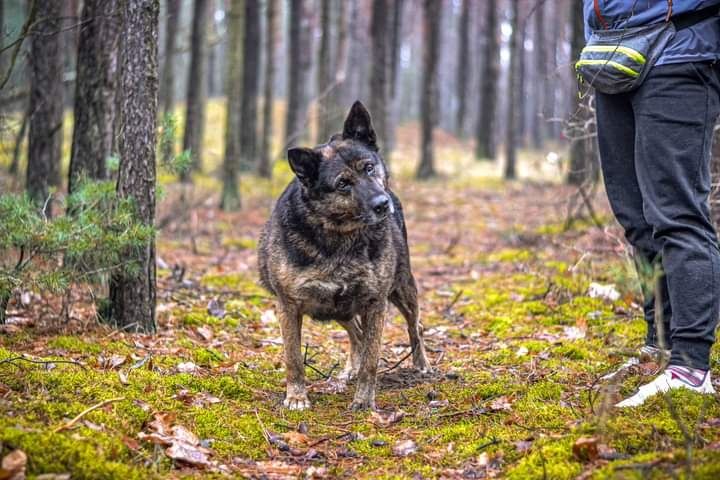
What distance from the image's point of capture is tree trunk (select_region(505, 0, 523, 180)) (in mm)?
23062

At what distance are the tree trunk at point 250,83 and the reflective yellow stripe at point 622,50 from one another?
15.0 metres

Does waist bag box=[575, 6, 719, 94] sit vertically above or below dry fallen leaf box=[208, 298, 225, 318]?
above

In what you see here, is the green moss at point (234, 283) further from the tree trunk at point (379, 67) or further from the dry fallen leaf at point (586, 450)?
the tree trunk at point (379, 67)

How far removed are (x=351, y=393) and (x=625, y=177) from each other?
106 inches

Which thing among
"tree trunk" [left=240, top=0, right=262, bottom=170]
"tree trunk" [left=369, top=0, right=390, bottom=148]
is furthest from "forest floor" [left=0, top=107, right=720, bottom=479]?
"tree trunk" [left=240, top=0, right=262, bottom=170]

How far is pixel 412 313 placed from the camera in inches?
234

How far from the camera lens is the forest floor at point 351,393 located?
3.45m

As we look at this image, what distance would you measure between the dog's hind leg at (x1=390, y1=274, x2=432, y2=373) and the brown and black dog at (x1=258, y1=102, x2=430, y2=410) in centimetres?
67

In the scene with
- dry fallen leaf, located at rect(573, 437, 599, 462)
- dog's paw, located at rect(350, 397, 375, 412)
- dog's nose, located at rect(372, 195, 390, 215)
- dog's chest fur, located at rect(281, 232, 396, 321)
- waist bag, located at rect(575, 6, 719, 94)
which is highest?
waist bag, located at rect(575, 6, 719, 94)

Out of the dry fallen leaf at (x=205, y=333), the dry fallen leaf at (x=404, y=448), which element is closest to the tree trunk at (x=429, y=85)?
the dry fallen leaf at (x=205, y=333)

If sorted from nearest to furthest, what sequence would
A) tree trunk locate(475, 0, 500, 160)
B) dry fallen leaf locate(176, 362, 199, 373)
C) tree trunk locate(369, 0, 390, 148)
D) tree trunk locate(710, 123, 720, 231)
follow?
dry fallen leaf locate(176, 362, 199, 373) → tree trunk locate(710, 123, 720, 231) → tree trunk locate(369, 0, 390, 148) → tree trunk locate(475, 0, 500, 160)

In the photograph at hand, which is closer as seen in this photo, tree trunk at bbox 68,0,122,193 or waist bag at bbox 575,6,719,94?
waist bag at bbox 575,6,719,94

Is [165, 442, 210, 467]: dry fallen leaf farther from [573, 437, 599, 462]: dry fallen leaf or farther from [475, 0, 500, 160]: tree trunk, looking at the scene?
[475, 0, 500, 160]: tree trunk

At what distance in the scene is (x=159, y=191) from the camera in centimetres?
618
